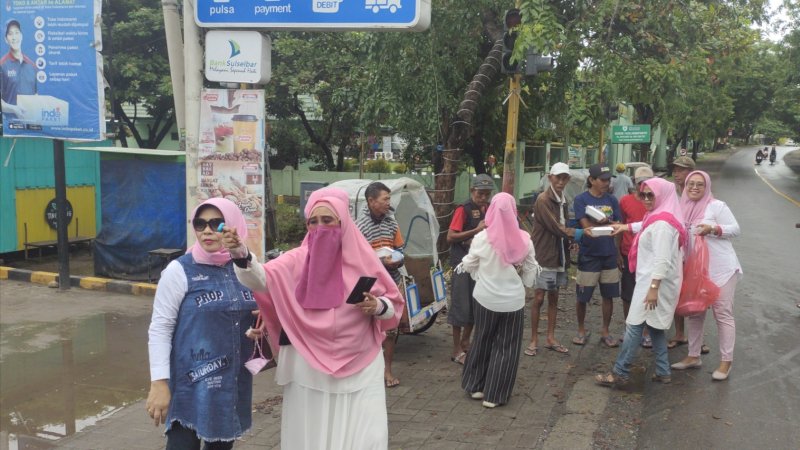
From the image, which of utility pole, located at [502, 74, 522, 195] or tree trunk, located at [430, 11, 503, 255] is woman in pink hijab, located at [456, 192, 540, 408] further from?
tree trunk, located at [430, 11, 503, 255]

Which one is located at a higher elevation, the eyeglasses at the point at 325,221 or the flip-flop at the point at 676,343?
the eyeglasses at the point at 325,221

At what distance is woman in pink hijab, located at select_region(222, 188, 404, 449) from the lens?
10.4 ft

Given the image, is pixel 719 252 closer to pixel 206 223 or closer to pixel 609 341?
pixel 609 341

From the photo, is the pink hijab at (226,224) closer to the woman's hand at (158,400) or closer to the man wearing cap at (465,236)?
the woman's hand at (158,400)

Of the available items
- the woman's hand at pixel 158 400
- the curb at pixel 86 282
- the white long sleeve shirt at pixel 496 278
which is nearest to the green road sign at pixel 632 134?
the curb at pixel 86 282

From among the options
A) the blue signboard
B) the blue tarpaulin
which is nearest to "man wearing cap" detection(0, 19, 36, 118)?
the blue tarpaulin

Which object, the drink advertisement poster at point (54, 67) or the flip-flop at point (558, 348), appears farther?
the drink advertisement poster at point (54, 67)

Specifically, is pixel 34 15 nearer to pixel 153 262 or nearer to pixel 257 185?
pixel 153 262

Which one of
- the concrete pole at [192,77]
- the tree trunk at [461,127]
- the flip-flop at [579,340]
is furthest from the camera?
the tree trunk at [461,127]

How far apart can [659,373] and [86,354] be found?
215 inches

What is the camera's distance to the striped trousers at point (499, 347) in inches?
206

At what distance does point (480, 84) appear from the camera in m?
10.4

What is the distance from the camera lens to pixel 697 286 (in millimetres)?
5680

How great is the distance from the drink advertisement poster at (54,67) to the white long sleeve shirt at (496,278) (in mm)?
6132
